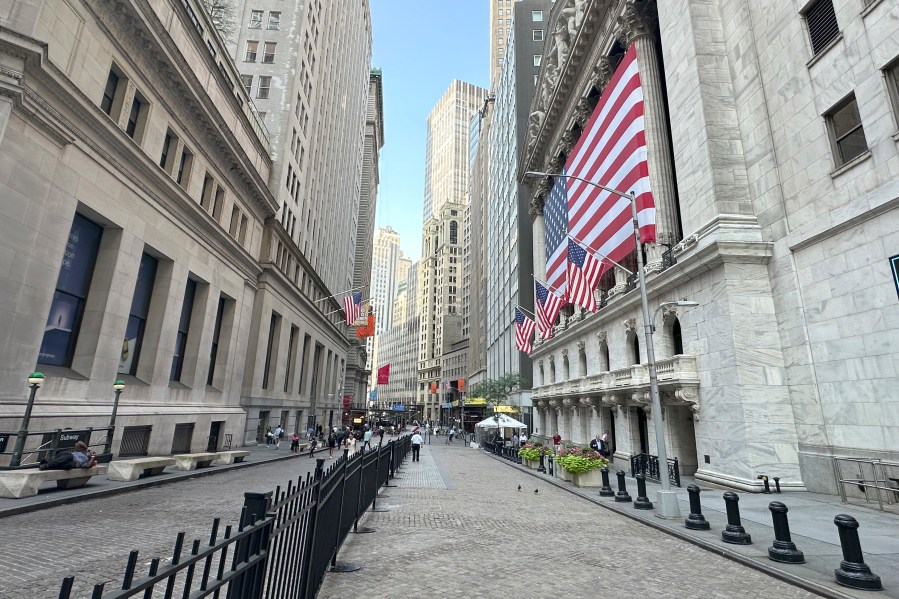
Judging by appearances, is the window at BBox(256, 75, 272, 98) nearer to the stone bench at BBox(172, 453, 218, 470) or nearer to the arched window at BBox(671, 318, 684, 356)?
the stone bench at BBox(172, 453, 218, 470)

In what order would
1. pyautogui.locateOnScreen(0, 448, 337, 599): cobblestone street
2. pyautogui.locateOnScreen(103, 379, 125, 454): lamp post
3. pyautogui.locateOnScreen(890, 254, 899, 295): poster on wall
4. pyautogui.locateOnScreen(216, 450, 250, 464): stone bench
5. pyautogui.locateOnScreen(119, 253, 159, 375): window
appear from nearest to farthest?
1. pyautogui.locateOnScreen(0, 448, 337, 599): cobblestone street
2. pyautogui.locateOnScreen(890, 254, 899, 295): poster on wall
3. pyautogui.locateOnScreen(103, 379, 125, 454): lamp post
4. pyautogui.locateOnScreen(119, 253, 159, 375): window
5. pyautogui.locateOnScreen(216, 450, 250, 464): stone bench

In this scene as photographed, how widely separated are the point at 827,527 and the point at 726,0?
2311 cm

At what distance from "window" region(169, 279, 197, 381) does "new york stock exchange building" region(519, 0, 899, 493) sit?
24862mm

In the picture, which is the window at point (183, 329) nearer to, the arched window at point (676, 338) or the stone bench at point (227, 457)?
the stone bench at point (227, 457)

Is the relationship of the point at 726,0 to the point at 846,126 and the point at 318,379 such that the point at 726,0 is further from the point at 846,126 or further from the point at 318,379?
the point at 318,379

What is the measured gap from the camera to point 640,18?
A: 28.6 m

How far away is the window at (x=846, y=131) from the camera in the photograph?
16.0 m

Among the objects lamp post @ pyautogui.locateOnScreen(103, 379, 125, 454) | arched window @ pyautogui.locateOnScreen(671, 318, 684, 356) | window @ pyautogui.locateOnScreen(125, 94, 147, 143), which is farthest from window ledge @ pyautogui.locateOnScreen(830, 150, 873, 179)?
window @ pyautogui.locateOnScreen(125, 94, 147, 143)

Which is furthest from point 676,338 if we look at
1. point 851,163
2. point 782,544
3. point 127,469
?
point 127,469

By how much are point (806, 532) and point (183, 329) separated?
2908 centimetres

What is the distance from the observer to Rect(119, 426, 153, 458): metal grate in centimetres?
2042

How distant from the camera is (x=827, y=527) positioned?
11188 millimetres

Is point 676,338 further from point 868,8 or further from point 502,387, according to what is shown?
point 502,387

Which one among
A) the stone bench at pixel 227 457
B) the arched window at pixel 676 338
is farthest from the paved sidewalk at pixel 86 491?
the arched window at pixel 676 338
